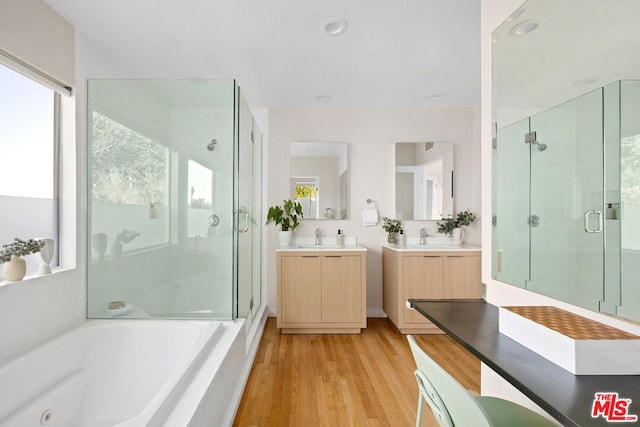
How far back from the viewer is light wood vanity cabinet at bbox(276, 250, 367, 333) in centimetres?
288

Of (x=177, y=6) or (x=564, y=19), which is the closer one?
(x=564, y=19)

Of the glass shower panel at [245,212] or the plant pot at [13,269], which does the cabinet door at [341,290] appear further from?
the plant pot at [13,269]

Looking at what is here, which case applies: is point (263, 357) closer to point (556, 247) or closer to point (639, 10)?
point (556, 247)

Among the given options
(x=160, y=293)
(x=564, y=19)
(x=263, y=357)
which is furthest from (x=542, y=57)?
(x=263, y=357)

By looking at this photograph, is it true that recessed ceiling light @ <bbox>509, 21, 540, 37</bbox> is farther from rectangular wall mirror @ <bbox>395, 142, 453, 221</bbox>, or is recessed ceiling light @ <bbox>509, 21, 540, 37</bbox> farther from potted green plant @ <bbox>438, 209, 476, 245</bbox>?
potted green plant @ <bbox>438, 209, 476, 245</bbox>

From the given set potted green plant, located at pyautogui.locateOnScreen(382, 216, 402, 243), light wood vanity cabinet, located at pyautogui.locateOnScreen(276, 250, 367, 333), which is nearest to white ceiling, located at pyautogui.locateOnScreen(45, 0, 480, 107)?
potted green plant, located at pyautogui.locateOnScreen(382, 216, 402, 243)

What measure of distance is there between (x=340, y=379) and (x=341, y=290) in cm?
90

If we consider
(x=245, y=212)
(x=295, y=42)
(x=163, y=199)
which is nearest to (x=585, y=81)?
(x=295, y=42)

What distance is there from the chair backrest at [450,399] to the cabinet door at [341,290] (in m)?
1.99

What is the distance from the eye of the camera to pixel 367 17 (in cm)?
177

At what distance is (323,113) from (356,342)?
7.82 ft

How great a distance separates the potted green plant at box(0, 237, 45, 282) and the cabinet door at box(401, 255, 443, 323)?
8.66 ft

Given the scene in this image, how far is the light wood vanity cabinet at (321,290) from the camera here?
9.45 feet

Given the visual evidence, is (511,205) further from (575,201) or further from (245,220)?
(245,220)
